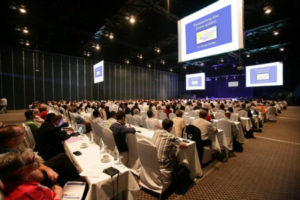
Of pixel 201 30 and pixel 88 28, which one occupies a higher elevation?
pixel 88 28

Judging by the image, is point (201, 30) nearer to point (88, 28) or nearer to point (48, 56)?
point (88, 28)

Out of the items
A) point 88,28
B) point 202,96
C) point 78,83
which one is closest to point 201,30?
point 88,28

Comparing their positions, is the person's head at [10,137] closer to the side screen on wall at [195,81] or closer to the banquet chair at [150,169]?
the banquet chair at [150,169]

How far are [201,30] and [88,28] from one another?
770 centimetres

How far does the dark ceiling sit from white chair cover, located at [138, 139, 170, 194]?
12.7 ft

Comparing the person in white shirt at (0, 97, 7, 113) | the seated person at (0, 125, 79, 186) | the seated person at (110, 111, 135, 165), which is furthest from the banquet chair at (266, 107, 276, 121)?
the person in white shirt at (0, 97, 7, 113)

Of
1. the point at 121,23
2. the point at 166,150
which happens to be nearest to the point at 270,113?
the point at 166,150

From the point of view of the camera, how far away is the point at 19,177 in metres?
1.19

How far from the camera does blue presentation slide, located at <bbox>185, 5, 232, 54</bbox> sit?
359 cm

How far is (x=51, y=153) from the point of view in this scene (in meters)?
2.46

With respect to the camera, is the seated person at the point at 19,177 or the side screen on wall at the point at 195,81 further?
the side screen on wall at the point at 195,81

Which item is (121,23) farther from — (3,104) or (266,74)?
(3,104)

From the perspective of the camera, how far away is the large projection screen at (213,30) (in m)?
3.38

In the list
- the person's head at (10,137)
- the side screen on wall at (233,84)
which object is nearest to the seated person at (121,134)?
the person's head at (10,137)
